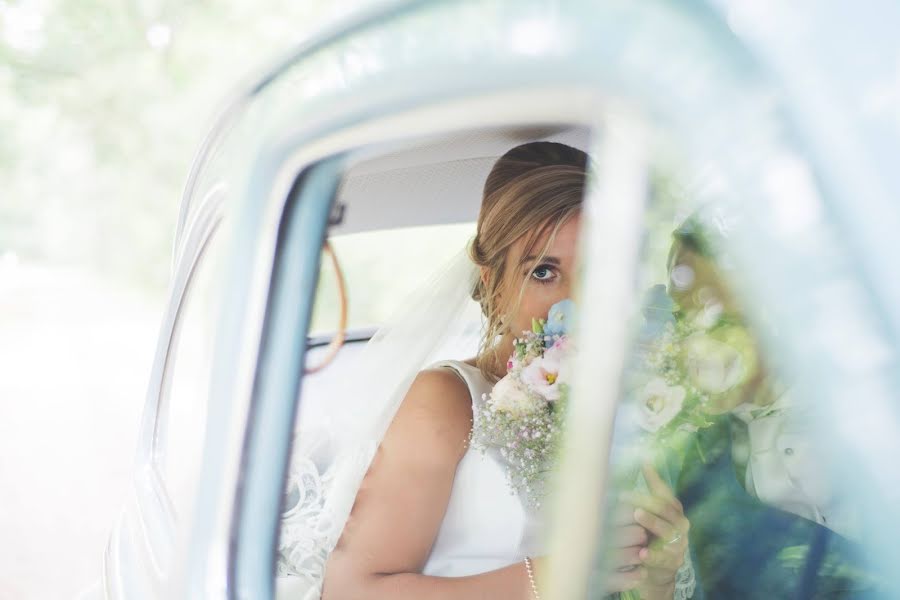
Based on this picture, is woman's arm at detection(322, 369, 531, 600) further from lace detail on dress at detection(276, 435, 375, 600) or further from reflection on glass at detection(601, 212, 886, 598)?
reflection on glass at detection(601, 212, 886, 598)

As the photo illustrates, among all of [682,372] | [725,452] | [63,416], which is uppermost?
[682,372]

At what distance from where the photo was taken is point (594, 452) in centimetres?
66

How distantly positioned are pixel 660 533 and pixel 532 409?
0.50m

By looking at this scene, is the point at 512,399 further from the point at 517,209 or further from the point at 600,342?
the point at 600,342

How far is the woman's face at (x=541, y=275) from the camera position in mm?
1746

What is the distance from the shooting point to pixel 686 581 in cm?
129

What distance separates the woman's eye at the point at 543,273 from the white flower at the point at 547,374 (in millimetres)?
316

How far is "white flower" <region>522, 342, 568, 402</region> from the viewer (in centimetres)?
142

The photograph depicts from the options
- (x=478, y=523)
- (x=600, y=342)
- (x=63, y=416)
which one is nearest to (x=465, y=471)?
(x=478, y=523)

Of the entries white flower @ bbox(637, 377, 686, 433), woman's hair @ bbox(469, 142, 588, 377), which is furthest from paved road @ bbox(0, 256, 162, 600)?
white flower @ bbox(637, 377, 686, 433)

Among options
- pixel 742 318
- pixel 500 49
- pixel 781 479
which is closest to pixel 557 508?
pixel 742 318

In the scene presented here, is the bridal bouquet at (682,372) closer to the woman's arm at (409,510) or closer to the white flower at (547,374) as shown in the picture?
the white flower at (547,374)

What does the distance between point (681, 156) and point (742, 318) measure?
145 mm

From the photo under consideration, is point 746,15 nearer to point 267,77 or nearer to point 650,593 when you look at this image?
point 267,77
